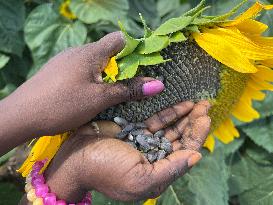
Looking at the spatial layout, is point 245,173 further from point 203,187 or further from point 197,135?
point 197,135

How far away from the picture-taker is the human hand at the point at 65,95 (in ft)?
2.13

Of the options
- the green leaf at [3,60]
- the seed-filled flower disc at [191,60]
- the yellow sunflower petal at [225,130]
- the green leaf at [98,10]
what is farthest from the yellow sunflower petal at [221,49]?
the green leaf at [3,60]

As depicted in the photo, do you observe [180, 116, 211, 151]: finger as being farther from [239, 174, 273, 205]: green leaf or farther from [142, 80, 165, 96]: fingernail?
[239, 174, 273, 205]: green leaf

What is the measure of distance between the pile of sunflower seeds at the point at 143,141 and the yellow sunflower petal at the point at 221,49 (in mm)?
137

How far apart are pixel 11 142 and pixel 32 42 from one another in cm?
67

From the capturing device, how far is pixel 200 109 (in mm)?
786

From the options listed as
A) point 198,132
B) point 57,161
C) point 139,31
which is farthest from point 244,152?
point 57,161

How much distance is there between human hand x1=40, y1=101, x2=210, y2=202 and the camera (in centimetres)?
65

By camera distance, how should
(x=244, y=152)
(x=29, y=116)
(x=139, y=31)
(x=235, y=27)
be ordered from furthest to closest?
(x=244, y=152) → (x=139, y=31) → (x=235, y=27) → (x=29, y=116)

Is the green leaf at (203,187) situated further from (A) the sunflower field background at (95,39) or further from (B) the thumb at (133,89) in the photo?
(B) the thumb at (133,89)

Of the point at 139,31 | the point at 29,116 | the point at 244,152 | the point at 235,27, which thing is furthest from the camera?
the point at 244,152

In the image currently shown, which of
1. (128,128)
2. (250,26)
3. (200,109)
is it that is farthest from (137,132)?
(250,26)

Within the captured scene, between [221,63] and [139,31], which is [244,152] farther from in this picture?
[221,63]

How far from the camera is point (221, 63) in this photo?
2.60 feet
